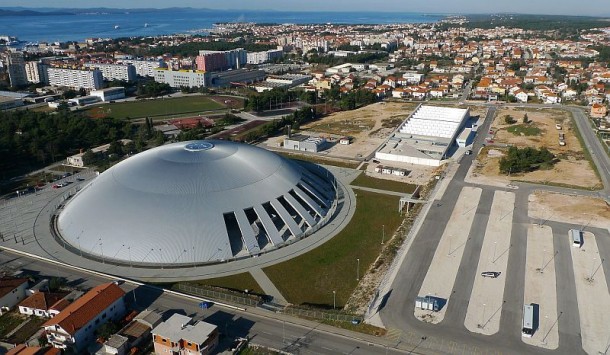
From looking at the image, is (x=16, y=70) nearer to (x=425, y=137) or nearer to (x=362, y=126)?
(x=362, y=126)

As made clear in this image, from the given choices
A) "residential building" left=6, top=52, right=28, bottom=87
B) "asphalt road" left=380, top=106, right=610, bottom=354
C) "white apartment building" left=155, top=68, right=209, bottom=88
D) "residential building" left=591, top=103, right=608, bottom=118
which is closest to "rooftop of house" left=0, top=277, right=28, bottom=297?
"asphalt road" left=380, top=106, right=610, bottom=354

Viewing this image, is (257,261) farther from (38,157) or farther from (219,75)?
(219,75)

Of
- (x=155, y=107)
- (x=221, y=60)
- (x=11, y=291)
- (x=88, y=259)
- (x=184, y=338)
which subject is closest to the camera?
(x=184, y=338)

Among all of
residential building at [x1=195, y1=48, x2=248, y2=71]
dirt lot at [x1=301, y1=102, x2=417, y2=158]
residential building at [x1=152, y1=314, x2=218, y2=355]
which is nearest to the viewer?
residential building at [x1=152, y1=314, x2=218, y2=355]

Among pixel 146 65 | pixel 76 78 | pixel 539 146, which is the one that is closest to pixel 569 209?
pixel 539 146

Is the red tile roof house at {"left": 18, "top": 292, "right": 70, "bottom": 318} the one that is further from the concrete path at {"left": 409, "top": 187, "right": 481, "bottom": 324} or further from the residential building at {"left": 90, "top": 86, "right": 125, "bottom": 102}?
the residential building at {"left": 90, "top": 86, "right": 125, "bottom": 102}

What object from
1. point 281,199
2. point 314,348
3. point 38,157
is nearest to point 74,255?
point 281,199
